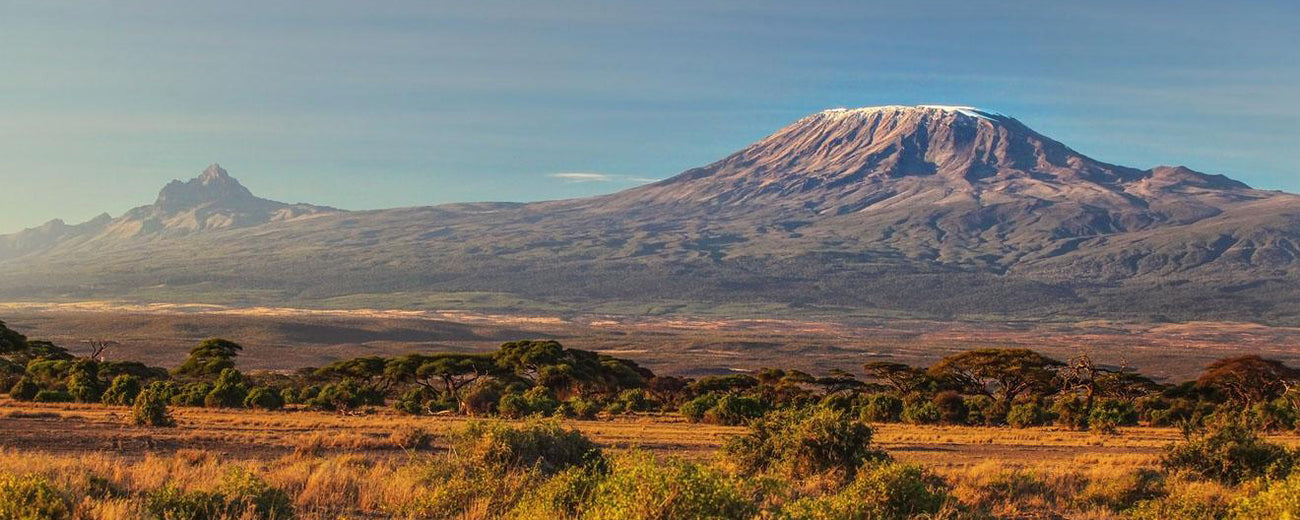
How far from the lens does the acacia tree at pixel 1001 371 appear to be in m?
45.9

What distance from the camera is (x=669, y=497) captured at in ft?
28.6

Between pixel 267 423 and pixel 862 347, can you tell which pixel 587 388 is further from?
pixel 862 347

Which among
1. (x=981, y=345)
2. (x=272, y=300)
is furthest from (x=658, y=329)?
(x=272, y=300)

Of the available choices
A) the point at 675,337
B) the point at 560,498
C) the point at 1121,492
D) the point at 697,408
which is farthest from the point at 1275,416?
the point at 675,337

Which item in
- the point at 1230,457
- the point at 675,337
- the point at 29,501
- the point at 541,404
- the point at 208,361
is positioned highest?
the point at 29,501

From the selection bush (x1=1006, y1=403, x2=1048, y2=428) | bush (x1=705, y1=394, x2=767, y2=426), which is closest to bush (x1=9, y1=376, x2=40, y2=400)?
bush (x1=705, y1=394, x2=767, y2=426)

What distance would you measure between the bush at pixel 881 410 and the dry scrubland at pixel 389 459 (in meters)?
2.34

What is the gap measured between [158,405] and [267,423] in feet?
8.40

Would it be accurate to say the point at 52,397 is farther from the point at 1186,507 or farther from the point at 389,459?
the point at 1186,507

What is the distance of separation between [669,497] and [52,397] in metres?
29.5

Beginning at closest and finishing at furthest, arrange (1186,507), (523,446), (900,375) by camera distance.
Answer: (1186,507) < (523,446) < (900,375)

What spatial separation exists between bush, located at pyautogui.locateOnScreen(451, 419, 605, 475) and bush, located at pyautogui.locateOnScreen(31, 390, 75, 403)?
77.2 feet

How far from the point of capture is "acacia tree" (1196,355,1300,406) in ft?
133

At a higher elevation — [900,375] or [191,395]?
[191,395]
